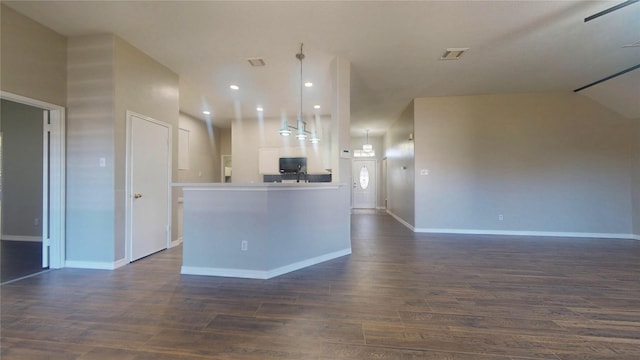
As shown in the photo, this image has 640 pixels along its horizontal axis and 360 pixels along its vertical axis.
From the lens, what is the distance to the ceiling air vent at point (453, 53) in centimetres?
362

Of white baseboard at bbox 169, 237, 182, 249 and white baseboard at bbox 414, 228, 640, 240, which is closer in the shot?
white baseboard at bbox 169, 237, 182, 249

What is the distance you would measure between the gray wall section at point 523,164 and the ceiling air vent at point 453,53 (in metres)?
1.91

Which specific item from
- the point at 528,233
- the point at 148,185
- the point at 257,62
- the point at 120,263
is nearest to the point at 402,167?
the point at 528,233

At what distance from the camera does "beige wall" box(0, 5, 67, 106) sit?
8.96 feet

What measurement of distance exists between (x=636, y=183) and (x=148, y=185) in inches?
337

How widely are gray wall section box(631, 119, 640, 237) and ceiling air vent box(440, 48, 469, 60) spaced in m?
4.14

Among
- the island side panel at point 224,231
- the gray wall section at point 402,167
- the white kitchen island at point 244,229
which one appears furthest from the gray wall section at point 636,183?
the island side panel at point 224,231

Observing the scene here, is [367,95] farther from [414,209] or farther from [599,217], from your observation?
[599,217]

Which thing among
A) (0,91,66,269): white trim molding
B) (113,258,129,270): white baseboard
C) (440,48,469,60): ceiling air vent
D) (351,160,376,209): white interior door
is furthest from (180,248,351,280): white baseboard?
(351,160,376,209): white interior door

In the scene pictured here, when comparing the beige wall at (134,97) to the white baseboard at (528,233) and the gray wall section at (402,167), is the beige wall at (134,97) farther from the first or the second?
the white baseboard at (528,233)

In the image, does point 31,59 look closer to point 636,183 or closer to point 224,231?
point 224,231

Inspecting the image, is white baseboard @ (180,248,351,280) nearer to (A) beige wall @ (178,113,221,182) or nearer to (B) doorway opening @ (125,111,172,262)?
(B) doorway opening @ (125,111,172,262)

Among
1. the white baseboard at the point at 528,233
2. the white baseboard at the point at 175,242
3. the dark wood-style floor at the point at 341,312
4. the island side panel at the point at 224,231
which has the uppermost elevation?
the island side panel at the point at 224,231

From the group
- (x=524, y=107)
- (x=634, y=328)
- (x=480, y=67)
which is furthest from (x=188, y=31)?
(x=524, y=107)
